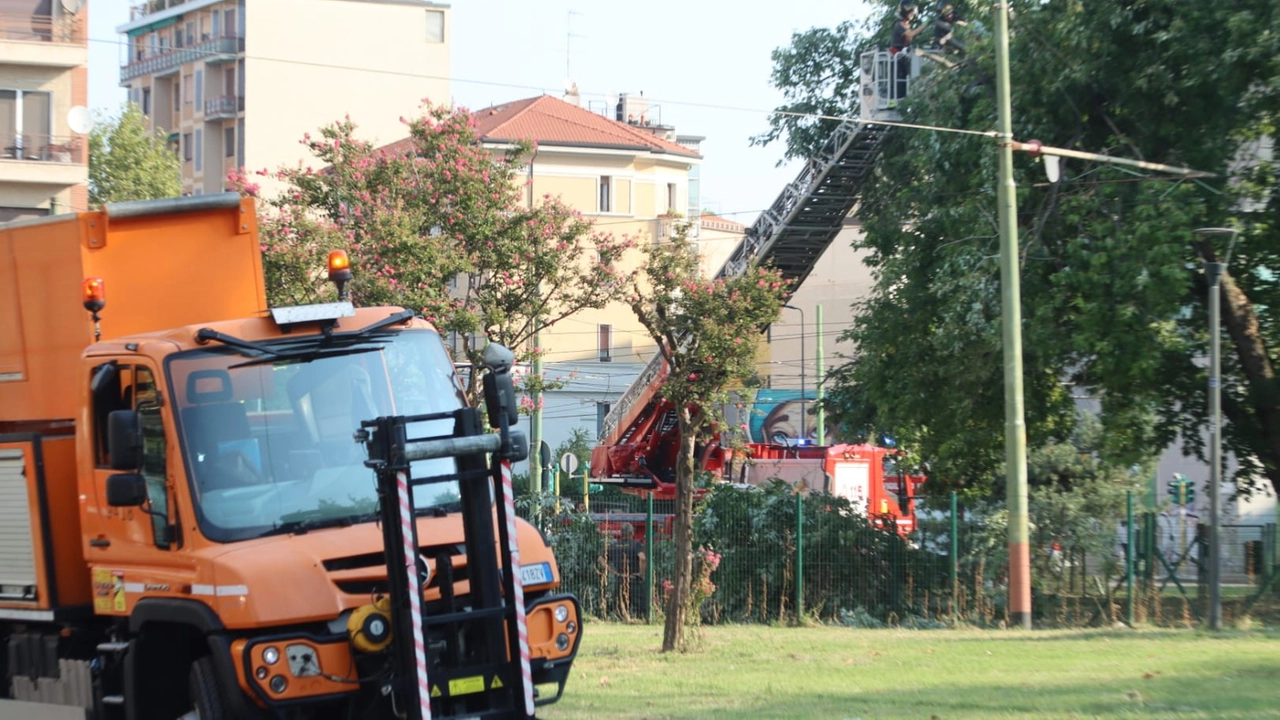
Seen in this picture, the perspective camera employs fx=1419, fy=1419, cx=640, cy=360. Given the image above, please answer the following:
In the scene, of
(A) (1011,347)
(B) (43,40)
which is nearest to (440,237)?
(A) (1011,347)

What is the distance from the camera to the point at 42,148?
1435 inches

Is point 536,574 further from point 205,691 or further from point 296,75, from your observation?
point 296,75

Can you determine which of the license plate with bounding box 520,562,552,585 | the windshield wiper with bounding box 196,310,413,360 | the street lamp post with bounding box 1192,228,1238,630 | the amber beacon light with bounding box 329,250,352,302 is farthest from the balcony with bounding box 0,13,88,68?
the license plate with bounding box 520,562,552,585

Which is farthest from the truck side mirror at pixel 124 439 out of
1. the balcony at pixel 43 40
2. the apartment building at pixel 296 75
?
the apartment building at pixel 296 75

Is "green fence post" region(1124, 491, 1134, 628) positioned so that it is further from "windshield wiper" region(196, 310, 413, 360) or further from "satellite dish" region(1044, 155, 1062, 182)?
"windshield wiper" region(196, 310, 413, 360)

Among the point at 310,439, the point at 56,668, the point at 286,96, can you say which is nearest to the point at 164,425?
the point at 310,439

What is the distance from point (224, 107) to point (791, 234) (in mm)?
50066

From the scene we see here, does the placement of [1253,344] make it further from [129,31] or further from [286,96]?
[129,31]

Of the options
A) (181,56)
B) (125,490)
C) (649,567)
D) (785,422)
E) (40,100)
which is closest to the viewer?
(125,490)

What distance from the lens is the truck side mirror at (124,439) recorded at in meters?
8.49

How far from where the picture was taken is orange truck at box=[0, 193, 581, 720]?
310 inches

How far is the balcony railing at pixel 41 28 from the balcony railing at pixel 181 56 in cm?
3605

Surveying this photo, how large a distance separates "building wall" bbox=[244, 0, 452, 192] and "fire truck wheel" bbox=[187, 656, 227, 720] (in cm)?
6439

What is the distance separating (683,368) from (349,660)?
9.89 meters
